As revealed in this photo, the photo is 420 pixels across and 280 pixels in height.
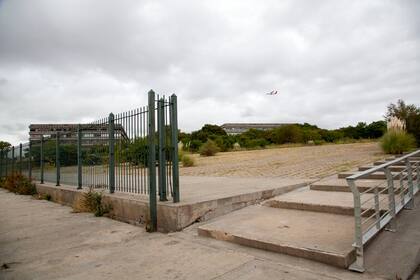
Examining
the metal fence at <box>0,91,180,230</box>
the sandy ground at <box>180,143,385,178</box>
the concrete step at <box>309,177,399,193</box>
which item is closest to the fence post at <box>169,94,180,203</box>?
the metal fence at <box>0,91,180,230</box>

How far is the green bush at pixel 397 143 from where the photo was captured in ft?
Result: 41.3

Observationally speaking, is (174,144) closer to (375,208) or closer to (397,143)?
(375,208)

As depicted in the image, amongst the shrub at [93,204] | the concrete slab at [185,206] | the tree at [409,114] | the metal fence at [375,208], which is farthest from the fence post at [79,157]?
the tree at [409,114]

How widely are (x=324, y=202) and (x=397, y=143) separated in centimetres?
887

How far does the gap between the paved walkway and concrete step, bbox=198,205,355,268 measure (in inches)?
4.5

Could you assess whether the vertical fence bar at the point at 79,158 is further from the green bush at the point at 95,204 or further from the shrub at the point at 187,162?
the shrub at the point at 187,162

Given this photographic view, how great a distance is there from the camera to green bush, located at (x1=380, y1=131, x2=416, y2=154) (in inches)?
495

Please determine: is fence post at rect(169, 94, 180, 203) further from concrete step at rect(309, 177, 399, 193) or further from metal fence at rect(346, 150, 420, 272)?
concrete step at rect(309, 177, 399, 193)

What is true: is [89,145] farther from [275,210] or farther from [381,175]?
[381,175]

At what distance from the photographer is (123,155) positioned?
22.7 ft

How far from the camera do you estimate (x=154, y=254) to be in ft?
14.1

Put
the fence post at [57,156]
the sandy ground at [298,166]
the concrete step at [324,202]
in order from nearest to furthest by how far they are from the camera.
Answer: the concrete step at [324,202], the fence post at [57,156], the sandy ground at [298,166]

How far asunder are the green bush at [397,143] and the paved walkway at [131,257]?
1059 cm

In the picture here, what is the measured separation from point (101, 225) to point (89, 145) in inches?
111
